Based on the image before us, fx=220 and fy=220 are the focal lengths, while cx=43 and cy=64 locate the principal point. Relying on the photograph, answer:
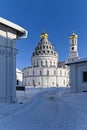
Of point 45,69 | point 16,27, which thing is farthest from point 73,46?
point 16,27

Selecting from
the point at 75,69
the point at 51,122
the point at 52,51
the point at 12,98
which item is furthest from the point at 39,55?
the point at 51,122

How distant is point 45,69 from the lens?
84.7 meters

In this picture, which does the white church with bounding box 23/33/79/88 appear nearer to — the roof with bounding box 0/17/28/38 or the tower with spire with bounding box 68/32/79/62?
the tower with spire with bounding box 68/32/79/62

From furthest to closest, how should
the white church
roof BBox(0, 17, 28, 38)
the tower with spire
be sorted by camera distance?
the tower with spire
the white church
roof BBox(0, 17, 28, 38)

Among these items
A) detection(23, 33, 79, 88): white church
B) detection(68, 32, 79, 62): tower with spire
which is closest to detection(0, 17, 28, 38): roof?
detection(23, 33, 79, 88): white church

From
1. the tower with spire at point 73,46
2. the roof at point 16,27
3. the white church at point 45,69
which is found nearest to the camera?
the roof at point 16,27

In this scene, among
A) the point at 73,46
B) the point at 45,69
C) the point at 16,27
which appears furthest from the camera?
the point at 73,46

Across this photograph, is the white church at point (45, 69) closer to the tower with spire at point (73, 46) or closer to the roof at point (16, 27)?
the tower with spire at point (73, 46)

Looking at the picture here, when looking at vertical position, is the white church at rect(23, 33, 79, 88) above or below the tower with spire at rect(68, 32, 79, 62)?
below

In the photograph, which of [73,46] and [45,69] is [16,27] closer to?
[45,69]

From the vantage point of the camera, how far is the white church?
8450 centimetres

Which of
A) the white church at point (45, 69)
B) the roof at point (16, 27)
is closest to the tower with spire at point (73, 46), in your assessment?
the white church at point (45, 69)

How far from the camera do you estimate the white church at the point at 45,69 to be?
8450cm

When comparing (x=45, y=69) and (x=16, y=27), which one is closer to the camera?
(x=16, y=27)
